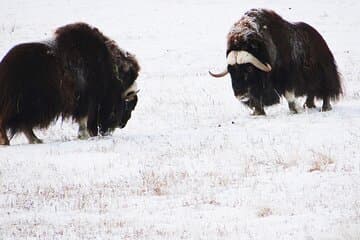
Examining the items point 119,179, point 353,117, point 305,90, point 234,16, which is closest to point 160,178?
point 119,179

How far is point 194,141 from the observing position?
375 inches

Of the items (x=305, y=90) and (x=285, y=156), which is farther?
(x=305, y=90)

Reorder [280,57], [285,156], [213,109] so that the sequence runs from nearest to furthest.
Answer: [285,156], [280,57], [213,109]

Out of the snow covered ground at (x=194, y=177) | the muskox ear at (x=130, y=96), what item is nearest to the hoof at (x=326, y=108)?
the snow covered ground at (x=194, y=177)

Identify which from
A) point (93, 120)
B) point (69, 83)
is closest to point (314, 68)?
point (93, 120)

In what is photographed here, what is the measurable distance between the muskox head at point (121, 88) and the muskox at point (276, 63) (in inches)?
61.5

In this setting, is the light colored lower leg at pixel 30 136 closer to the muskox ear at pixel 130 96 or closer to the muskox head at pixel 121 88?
the muskox head at pixel 121 88

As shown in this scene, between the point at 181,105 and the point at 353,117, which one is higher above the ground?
the point at 353,117

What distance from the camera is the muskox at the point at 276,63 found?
1109cm

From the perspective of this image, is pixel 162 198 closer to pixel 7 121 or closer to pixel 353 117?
pixel 7 121

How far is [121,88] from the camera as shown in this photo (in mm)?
11000

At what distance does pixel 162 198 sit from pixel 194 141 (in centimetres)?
297

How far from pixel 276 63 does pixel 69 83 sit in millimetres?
3430

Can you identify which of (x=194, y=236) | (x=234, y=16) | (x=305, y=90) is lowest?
(x=234, y=16)
